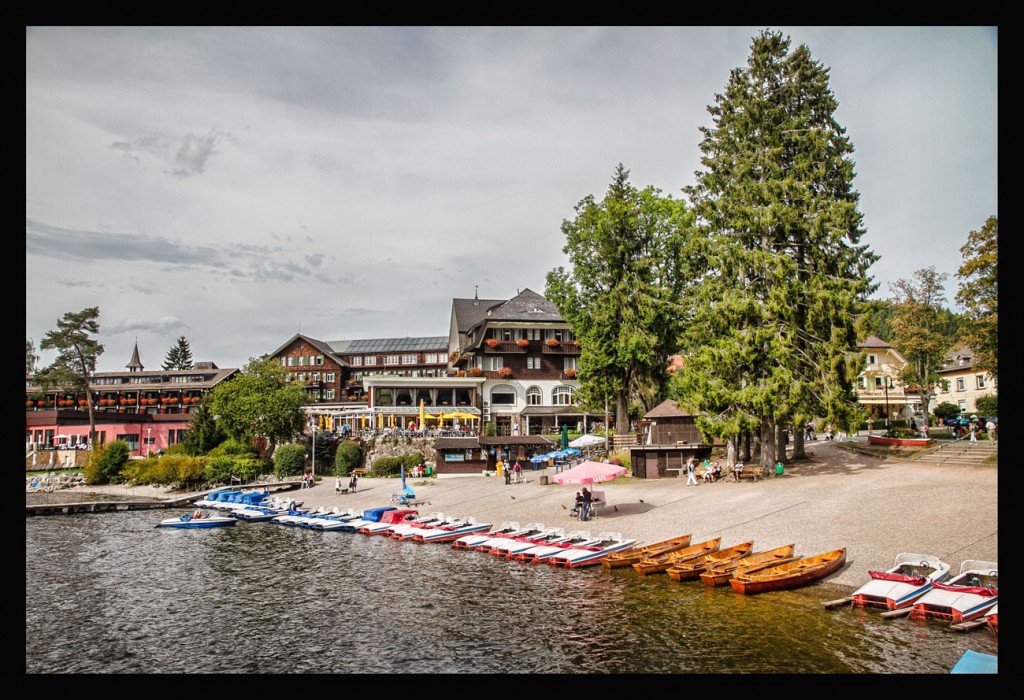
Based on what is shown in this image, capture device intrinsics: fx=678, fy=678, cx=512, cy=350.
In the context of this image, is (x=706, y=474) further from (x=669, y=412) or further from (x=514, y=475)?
(x=514, y=475)

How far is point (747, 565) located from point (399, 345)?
96.0 meters

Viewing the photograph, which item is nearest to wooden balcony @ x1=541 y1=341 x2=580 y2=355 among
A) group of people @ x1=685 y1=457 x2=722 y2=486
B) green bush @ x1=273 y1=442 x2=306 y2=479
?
green bush @ x1=273 y1=442 x2=306 y2=479

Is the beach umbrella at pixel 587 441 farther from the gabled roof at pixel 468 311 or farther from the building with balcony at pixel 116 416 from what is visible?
the building with balcony at pixel 116 416

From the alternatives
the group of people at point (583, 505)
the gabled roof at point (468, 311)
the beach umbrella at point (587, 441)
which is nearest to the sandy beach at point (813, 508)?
the group of people at point (583, 505)

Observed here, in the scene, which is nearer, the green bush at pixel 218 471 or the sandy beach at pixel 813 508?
the sandy beach at pixel 813 508

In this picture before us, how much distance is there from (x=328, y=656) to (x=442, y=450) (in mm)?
38703

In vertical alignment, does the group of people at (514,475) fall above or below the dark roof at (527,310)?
below

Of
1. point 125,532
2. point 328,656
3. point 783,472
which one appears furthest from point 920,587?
point 125,532

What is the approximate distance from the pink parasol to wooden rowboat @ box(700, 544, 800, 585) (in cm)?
904

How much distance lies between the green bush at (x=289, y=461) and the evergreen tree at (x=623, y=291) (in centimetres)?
2672

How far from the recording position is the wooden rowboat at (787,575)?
70.9ft

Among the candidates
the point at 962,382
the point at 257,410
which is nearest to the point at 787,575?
the point at 962,382

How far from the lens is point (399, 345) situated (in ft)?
376

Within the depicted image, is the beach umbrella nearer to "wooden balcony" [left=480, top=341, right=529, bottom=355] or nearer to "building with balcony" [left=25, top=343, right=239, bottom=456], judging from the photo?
"wooden balcony" [left=480, top=341, right=529, bottom=355]
